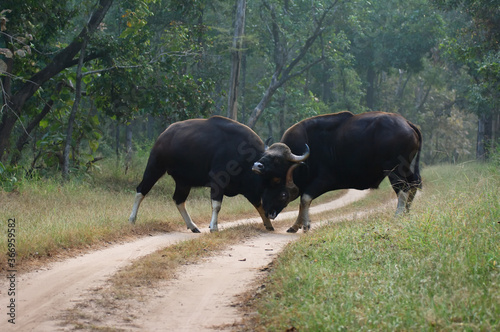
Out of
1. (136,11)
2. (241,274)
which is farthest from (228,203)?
(241,274)

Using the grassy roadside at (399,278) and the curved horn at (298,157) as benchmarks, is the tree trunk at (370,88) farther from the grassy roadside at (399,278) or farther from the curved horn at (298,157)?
the grassy roadside at (399,278)

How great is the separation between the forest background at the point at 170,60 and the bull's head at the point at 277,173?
4814mm

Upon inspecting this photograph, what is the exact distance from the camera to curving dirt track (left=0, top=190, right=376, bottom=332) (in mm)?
5516

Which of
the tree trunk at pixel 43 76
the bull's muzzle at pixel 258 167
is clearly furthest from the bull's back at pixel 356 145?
the tree trunk at pixel 43 76

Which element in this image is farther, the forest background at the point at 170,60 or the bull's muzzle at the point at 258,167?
the forest background at the point at 170,60

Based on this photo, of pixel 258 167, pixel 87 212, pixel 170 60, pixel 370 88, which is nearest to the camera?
pixel 258 167

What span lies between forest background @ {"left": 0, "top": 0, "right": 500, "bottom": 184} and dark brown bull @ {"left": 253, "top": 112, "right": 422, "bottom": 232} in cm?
527

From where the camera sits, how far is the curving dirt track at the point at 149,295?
5516 mm

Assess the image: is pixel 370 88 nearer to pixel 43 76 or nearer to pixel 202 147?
pixel 43 76

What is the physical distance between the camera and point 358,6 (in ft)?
105

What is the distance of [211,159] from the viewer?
11828mm

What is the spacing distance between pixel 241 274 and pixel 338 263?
1.31 meters

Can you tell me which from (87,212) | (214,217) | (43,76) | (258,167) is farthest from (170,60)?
(258,167)

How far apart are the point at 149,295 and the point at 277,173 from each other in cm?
545
